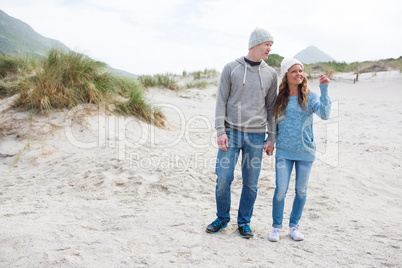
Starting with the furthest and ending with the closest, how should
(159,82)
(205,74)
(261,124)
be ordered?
1. (205,74)
2. (159,82)
3. (261,124)

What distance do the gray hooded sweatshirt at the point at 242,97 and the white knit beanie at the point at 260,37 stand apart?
0.20 metres

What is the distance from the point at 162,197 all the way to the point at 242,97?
1773 mm

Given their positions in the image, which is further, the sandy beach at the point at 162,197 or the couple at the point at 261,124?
the couple at the point at 261,124

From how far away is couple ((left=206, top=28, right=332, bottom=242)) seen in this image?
2.79 meters

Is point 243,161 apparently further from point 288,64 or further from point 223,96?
point 288,64

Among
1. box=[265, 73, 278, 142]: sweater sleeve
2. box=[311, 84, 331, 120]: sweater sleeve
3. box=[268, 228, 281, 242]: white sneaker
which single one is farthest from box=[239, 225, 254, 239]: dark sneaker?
box=[311, 84, 331, 120]: sweater sleeve

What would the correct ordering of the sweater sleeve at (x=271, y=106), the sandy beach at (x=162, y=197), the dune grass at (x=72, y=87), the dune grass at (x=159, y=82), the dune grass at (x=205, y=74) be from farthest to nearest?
the dune grass at (x=205, y=74), the dune grass at (x=159, y=82), the dune grass at (x=72, y=87), the sweater sleeve at (x=271, y=106), the sandy beach at (x=162, y=197)

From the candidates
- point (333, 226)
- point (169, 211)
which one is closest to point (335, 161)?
point (333, 226)

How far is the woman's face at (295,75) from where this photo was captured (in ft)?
9.18

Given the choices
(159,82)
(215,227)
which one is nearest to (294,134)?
(215,227)

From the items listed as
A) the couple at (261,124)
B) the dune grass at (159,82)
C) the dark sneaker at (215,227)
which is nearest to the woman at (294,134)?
the couple at (261,124)

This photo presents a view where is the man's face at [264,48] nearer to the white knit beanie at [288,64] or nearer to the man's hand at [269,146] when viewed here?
the white knit beanie at [288,64]

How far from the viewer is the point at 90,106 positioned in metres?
6.34

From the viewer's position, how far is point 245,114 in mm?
2820
